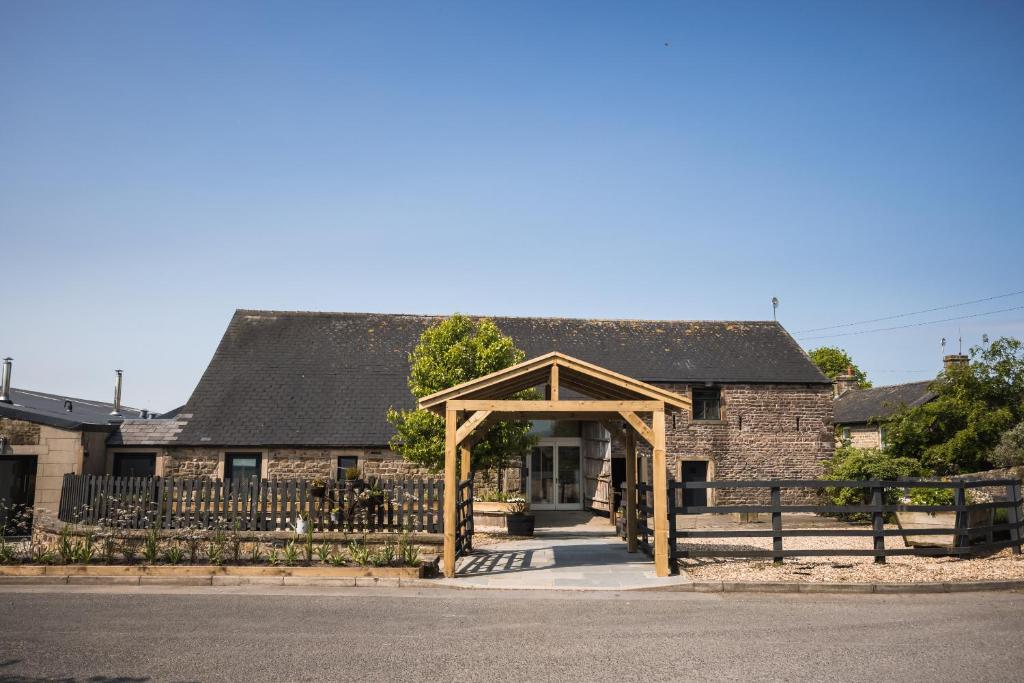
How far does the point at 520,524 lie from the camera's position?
57.9ft

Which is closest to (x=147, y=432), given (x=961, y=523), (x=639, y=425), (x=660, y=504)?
(x=639, y=425)

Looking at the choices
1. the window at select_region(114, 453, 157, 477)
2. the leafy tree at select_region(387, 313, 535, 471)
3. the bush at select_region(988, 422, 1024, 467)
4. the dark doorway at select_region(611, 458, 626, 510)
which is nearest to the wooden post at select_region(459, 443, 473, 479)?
the leafy tree at select_region(387, 313, 535, 471)

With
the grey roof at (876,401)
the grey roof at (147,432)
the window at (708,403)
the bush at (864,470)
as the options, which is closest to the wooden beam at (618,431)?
the window at (708,403)

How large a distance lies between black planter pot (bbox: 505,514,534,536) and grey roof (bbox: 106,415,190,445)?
33.2 feet

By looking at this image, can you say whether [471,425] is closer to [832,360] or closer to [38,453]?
[38,453]

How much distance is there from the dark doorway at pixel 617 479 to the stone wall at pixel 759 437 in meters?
2.45

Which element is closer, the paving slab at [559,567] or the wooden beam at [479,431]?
the paving slab at [559,567]

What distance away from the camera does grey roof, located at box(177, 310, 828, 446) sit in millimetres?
21969

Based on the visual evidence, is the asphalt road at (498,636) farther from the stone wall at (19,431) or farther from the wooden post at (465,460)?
the stone wall at (19,431)

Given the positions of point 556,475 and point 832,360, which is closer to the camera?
point 556,475

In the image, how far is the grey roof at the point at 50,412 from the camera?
17853 millimetres

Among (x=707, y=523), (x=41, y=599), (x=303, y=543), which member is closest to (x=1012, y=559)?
(x=707, y=523)

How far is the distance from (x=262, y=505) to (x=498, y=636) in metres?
7.81

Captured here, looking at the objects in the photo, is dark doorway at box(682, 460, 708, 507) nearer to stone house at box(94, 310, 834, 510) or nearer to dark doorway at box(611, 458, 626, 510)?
stone house at box(94, 310, 834, 510)
